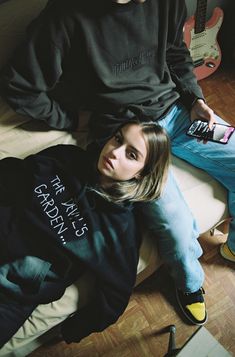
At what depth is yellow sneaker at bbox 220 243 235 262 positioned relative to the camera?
1309 millimetres

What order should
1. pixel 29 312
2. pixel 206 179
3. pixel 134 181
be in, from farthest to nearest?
1. pixel 206 179
2. pixel 134 181
3. pixel 29 312

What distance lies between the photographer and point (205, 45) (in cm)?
177

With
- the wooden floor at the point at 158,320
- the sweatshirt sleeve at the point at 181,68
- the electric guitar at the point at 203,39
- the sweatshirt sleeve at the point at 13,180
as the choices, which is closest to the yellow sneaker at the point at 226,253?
the wooden floor at the point at 158,320

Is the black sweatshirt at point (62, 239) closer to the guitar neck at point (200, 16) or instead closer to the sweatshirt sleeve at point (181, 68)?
the sweatshirt sleeve at point (181, 68)

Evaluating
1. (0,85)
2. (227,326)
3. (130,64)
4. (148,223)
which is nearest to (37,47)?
(0,85)

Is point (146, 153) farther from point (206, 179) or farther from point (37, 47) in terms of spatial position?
point (37, 47)

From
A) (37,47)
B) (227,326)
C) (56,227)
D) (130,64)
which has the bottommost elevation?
(227,326)

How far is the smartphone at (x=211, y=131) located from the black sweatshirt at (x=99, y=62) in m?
0.11

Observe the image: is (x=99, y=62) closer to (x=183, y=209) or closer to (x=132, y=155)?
(x=132, y=155)

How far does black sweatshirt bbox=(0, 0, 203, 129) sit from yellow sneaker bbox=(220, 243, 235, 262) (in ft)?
1.84

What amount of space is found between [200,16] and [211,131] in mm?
801

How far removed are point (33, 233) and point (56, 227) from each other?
0.21 ft

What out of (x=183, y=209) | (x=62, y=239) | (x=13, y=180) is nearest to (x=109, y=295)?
(x=62, y=239)

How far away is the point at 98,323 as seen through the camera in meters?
0.95
